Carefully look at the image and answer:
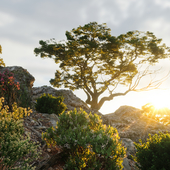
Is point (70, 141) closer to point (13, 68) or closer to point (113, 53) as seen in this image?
point (13, 68)

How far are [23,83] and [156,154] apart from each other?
7.67 metres

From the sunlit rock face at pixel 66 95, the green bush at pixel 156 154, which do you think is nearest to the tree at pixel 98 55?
the sunlit rock face at pixel 66 95

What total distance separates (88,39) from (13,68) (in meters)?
10.4

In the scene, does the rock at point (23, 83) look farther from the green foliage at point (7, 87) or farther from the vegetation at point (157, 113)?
the vegetation at point (157, 113)

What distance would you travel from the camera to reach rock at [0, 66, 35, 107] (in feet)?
28.1

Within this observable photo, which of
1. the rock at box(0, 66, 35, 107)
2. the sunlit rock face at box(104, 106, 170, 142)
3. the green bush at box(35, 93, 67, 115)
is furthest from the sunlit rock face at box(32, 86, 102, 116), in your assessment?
the rock at box(0, 66, 35, 107)

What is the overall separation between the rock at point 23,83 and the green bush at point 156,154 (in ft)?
19.4

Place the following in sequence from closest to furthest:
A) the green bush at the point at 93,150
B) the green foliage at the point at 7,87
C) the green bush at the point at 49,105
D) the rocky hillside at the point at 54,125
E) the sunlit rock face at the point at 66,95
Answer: the green bush at the point at 93,150
the rocky hillside at the point at 54,125
the green foliage at the point at 7,87
the green bush at the point at 49,105
the sunlit rock face at the point at 66,95

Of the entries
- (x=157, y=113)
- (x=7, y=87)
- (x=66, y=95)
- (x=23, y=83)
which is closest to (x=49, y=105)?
(x=23, y=83)

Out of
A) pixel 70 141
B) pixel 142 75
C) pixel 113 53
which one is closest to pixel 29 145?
pixel 70 141

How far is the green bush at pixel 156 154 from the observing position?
14.4 ft

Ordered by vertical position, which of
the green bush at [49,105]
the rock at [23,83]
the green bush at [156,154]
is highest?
the rock at [23,83]

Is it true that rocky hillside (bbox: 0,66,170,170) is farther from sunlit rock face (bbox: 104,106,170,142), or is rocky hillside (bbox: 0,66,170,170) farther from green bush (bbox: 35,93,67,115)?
green bush (bbox: 35,93,67,115)

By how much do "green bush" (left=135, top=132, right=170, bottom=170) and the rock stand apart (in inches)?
233
